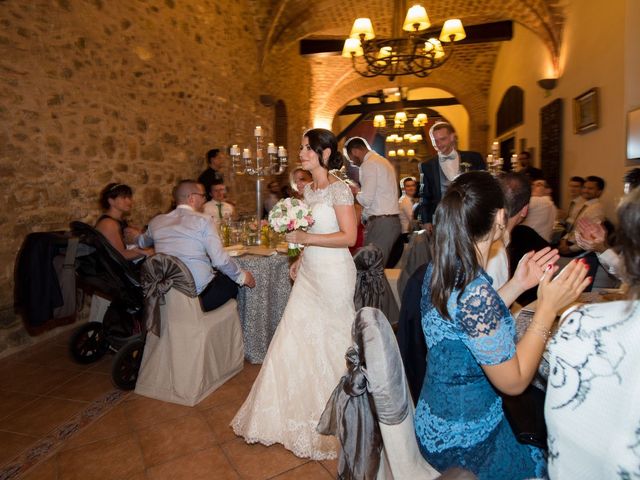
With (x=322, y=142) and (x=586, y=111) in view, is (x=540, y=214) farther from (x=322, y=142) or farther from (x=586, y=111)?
(x=322, y=142)

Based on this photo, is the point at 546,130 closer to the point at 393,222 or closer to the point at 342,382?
the point at 393,222

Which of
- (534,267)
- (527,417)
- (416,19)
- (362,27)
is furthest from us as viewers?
(362,27)

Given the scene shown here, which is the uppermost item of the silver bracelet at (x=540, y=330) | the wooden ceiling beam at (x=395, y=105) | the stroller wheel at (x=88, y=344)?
the wooden ceiling beam at (x=395, y=105)

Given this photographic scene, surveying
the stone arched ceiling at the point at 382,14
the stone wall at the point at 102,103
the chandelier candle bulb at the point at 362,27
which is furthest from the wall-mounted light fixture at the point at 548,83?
the stone wall at the point at 102,103

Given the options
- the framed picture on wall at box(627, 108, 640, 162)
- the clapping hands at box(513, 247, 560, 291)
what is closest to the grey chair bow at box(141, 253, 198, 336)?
the clapping hands at box(513, 247, 560, 291)

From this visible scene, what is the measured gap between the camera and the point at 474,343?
1.22m

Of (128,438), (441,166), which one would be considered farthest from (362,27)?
(128,438)

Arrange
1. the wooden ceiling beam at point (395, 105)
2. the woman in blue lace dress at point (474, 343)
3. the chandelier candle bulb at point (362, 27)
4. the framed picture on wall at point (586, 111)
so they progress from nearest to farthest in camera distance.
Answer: the woman in blue lace dress at point (474, 343)
the chandelier candle bulb at point (362, 27)
the framed picture on wall at point (586, 111)
the wooden ceiling beam at point (395, 105)

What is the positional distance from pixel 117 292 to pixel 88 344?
789 millimetres

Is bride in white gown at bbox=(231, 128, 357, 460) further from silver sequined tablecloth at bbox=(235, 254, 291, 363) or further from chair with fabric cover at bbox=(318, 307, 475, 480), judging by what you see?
chair with fabric cover at bbox=(318, 307, 475, 480)

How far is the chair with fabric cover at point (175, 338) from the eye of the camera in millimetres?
2943

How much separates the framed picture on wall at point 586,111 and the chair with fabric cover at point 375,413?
20.2 feet

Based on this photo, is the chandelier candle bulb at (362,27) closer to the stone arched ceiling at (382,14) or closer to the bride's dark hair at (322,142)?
the stone arched ceiling at (382,14)

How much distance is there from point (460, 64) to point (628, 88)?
7709mm
